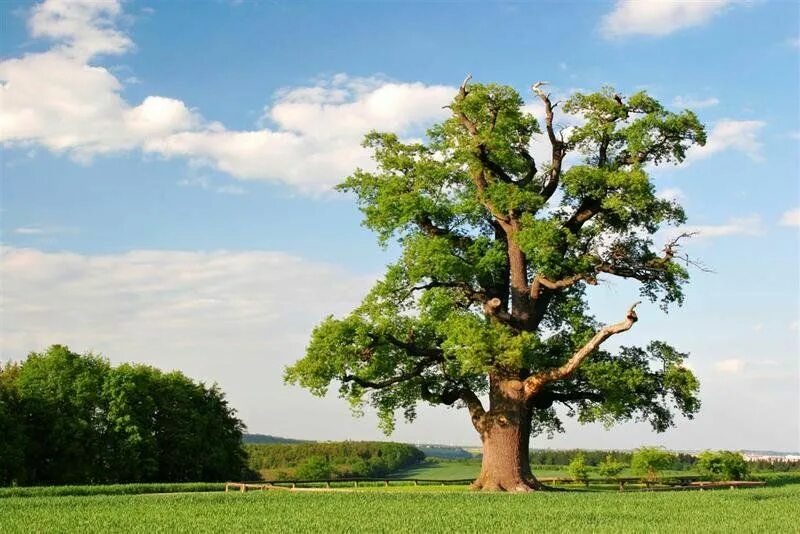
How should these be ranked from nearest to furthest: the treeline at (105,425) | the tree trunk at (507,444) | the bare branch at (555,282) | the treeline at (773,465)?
1. the tree trunk at (507,444)
2. the bare branch at (555,282)
3. the treeline at (105,425)
4. the treeline at (773,465)

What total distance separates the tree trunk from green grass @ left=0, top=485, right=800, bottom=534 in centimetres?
465

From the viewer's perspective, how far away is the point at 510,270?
38781 millimetres

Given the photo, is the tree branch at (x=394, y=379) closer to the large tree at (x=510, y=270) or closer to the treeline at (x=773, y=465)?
the large tree at (x=510, y=270)

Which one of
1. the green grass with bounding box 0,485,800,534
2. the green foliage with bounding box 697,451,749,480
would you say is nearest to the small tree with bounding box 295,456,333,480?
the green foliage with bounding box 697,451,749,480

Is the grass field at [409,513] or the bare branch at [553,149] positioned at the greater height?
the bare branch at [553,149]

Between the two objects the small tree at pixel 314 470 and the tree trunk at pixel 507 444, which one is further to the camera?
the small tree at pixel 314 470

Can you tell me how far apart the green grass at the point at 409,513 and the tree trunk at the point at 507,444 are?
4.65 metres

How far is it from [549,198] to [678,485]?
17653 mm

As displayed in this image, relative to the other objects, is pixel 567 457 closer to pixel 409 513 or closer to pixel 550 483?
pixel 550 483

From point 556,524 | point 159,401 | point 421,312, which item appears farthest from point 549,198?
point 159,401

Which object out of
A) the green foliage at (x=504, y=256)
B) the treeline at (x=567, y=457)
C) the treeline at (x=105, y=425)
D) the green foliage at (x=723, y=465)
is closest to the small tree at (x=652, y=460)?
the green foliage at (x=723, y=465)

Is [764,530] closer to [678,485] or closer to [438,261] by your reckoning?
[438,261]

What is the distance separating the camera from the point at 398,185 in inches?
1529

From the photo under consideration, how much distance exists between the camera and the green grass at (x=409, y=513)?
20.4 m
